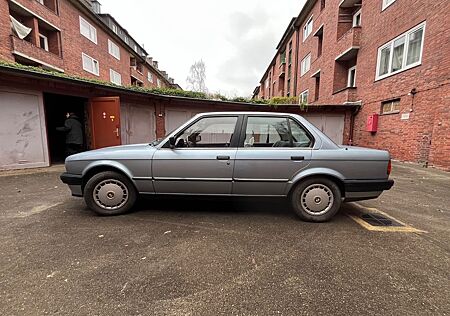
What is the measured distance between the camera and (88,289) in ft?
6.09

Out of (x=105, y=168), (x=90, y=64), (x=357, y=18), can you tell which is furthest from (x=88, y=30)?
(x=105, y=168)

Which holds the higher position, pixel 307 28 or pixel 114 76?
pixel 307 28

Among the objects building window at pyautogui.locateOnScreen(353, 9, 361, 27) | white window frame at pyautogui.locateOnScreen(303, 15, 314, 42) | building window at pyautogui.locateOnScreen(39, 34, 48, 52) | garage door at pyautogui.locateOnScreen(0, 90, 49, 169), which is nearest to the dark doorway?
garage door at pyautogui.locateOnScreen(0, 90, 49, 169)

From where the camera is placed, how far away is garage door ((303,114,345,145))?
12883 mm

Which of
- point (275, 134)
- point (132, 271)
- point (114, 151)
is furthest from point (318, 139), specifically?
point (114, 151)

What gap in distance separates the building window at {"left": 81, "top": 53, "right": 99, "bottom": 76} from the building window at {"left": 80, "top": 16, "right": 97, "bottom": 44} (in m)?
1.72

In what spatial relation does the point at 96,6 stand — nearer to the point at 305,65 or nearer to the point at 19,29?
the point at 19,29

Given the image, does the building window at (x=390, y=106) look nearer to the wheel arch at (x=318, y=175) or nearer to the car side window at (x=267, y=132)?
the wheel arch at (x=318, y=175)

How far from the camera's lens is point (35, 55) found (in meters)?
13.3

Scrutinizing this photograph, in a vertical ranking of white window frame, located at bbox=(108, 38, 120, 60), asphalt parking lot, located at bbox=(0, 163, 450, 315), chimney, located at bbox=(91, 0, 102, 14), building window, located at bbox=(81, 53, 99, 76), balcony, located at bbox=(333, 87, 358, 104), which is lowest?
asphalt parking lot, located at bbox=(0, 163, 450, 315)

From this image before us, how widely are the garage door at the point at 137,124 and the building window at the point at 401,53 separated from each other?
11.4 metres

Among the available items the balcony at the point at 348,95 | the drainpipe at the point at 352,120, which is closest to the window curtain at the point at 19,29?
the balcony at the point at 348,95

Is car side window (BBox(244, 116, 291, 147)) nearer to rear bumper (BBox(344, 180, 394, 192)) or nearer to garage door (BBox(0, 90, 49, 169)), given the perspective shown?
rear bumper (BBox(344, 180, 394, 192))

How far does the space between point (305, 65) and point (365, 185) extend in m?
20.5
